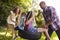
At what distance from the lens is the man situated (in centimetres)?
158

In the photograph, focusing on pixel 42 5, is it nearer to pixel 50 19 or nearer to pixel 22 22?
pixel 50 19

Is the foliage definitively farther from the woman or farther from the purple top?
the purple top

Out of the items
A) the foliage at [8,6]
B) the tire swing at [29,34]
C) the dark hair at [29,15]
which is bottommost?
the tire swing at [29,34]

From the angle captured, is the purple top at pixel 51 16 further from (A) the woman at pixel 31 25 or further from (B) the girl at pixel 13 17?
(B) the girl at pixel 13 17

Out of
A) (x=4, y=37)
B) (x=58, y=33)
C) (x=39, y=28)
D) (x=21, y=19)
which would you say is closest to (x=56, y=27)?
(x=58, y=33)

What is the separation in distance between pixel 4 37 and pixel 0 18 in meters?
0.20

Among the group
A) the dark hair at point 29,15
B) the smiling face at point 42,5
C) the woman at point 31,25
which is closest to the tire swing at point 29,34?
the woman at point 31,25

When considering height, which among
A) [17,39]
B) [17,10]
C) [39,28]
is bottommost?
[17,39]

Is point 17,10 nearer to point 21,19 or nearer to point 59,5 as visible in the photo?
point 21,19

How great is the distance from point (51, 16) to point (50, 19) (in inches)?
1.3

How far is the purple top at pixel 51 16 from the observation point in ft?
5.18

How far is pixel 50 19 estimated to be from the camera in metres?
1.59

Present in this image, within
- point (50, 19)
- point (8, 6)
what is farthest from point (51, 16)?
point (8, 6)

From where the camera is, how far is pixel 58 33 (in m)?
1.61
